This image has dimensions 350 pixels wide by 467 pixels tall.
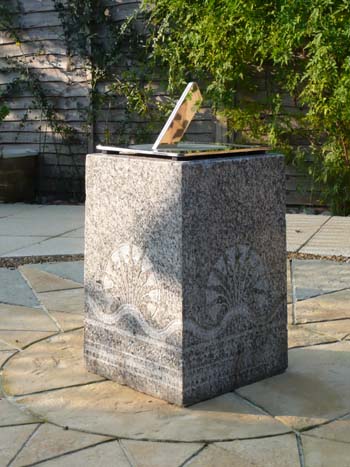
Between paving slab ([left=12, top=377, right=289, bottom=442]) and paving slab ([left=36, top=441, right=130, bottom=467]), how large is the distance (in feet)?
0.39

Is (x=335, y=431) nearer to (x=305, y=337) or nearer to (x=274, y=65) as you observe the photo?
(x=305, y=337)

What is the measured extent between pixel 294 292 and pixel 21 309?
156cm

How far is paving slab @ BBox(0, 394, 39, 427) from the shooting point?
286 centimetres

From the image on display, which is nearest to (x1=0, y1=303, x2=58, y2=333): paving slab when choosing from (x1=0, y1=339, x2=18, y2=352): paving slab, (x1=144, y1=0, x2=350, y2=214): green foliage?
(x1=0, y1=339, x2=18, y2=352): paving slab

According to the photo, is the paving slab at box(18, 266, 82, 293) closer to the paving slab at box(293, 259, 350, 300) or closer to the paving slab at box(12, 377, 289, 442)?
the paving slab at box(293, 259, 350, 300)

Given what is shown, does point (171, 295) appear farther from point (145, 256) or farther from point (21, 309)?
point (21, 309)

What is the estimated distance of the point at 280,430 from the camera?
279 centimetres

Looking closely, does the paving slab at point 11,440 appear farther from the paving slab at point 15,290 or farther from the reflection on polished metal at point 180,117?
the paving slab at point 15,290

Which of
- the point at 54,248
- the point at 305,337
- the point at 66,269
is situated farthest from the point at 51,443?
the point at 54,248

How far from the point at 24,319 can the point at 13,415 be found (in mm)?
1245

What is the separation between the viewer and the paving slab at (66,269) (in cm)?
506

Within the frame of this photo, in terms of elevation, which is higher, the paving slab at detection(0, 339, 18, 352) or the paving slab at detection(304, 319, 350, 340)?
the paving slab at detection(304, 319, 350, 340)

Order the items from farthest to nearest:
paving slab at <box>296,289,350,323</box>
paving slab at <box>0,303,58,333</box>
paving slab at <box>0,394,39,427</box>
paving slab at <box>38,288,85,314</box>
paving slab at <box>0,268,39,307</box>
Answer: paving slab at <box>0,268,39,307</box> → paving slab at <box>38,288,85,314</box> → paving slab at <box>296,289,350,323</box> → paving slab at <box>0,303,58,333</box> → paving slab at <box>0,394,39,427</box>

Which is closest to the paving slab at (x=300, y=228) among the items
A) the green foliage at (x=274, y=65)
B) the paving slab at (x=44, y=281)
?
the green foliage at (x=274, y=65)
